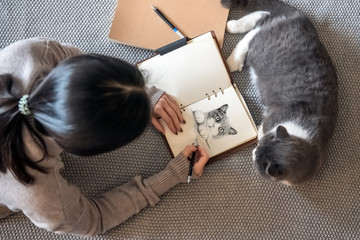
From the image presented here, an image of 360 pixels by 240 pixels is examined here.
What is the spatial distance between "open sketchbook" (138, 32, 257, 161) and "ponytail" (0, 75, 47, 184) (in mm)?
418

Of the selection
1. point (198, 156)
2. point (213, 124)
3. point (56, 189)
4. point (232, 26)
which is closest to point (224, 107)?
point (213, 124)

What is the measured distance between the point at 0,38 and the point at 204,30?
2.19 ft

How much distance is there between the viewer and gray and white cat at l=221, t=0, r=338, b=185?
2.54ft

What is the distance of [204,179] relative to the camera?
95cm

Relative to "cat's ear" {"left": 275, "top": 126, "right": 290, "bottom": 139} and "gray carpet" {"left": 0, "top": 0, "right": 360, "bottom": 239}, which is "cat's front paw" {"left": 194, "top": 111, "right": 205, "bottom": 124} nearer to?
"gray carpet" {"left": 0, "top": 0, "right": 360, "bottom": 239}

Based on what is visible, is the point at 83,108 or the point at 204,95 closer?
the point at 83,108

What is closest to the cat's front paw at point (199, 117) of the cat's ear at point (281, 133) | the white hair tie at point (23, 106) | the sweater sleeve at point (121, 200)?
the sweater sleeve at point (121, 200)

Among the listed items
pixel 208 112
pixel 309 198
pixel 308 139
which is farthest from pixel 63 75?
pixel 309 198

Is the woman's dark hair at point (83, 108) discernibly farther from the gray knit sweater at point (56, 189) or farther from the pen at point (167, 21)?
the pen at point (167, 21)

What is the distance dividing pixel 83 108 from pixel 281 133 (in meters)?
0.49

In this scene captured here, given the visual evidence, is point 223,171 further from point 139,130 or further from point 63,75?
point 63,75

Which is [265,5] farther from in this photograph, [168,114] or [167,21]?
[168,114]

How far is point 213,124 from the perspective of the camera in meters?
0.94

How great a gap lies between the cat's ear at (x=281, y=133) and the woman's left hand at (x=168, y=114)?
0.29 meters
